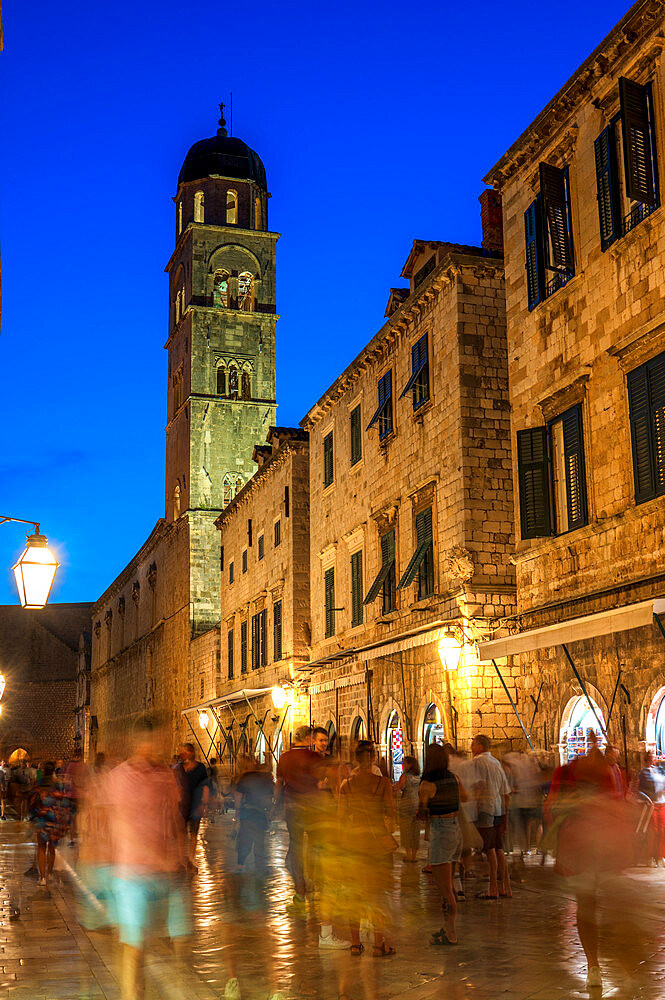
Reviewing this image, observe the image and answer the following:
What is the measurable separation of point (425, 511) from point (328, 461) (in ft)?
24.7

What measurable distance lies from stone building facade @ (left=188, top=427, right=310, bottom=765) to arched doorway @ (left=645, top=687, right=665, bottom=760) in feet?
52.1

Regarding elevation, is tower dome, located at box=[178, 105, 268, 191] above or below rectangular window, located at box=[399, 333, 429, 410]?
above

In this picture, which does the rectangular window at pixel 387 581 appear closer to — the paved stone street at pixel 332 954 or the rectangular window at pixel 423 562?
the rectangular window at pixel 423 562

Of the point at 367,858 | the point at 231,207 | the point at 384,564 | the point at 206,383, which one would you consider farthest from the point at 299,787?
the point at 231,207

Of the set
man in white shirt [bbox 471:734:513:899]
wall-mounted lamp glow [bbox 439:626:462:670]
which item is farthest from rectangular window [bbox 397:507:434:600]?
man in white shirt [bbox 471:734:513:899]

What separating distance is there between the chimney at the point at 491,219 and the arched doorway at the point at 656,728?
11053mm

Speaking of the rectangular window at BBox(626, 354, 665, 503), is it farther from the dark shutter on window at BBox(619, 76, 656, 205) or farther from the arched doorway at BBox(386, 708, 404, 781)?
the arched doorway at BBox(386, 708, 404, 781)

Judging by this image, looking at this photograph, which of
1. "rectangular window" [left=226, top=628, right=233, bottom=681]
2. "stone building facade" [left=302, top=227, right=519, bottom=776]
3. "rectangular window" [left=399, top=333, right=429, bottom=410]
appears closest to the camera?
"stone building facade" [left=302, top=227, right=519, bottom=776]

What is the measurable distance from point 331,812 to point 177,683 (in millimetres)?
41284

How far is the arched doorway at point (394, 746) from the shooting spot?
76.1 feet

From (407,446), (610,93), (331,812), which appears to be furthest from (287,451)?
(331,812)

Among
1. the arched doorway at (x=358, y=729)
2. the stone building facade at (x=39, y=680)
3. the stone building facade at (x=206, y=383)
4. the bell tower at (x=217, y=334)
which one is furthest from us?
the stone building facade at (x=39, y=680)

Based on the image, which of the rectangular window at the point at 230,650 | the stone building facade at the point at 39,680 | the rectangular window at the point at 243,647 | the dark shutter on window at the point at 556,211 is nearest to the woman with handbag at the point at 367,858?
the dark shutter on window at the point at 556,211

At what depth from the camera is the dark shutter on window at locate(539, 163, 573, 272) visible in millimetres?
16875
